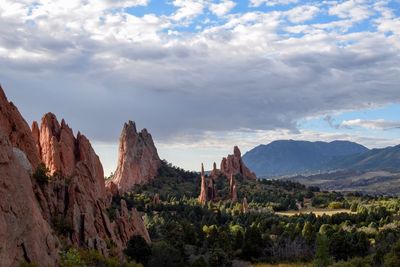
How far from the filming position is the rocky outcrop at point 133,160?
182375 millimetres

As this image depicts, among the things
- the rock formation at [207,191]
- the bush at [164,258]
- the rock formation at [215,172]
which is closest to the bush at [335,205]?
the rock formation at [207,191]

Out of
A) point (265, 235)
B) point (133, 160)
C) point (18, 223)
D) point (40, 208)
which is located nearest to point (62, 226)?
point (40, 208)

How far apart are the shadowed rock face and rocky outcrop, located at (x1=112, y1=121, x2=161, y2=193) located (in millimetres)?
100839

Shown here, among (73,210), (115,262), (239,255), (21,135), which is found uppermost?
(21,135)

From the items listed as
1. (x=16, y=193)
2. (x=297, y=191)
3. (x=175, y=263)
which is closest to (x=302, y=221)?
(x=175, y=263)

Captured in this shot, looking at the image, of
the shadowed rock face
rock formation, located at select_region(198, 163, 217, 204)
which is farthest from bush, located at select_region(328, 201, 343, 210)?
the shadowed rock face

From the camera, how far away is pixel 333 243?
83062 mm

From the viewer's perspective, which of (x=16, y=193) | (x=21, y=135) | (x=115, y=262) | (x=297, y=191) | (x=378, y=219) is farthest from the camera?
(x=297, y=191)

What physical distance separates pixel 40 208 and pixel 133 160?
140576 mm

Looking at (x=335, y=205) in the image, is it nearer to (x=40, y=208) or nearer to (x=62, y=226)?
(x=62, y=226)

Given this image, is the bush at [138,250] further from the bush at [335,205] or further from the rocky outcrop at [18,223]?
the bush at [335,205]

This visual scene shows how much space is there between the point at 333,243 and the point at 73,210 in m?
49.6

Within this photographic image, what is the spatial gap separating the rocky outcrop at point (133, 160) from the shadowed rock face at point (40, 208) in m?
101

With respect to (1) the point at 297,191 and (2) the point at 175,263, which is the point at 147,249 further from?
(1) the point at 297,191
